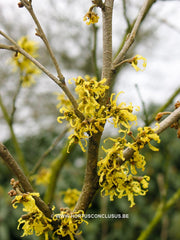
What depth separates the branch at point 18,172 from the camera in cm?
60

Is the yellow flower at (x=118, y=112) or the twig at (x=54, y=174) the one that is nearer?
the yellow flower at (x=118, y=112)

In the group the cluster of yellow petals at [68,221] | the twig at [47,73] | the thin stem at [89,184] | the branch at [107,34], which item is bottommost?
the cluster of yellow petals at [68,221]

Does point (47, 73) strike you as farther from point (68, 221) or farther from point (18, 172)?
point (68, 221)

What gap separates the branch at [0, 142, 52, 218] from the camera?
23.5 inches

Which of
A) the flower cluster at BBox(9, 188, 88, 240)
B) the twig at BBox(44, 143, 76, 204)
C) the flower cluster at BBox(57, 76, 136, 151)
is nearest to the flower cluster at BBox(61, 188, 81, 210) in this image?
the twig at BBox(44, 143, 76, 204)

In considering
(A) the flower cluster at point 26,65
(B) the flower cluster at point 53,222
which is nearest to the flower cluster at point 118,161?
(B) the flower cluster at point 53,222

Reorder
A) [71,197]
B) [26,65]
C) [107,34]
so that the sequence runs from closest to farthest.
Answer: [107,34], [71,197], [26,65]

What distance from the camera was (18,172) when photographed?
0.61m

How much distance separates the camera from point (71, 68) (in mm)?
7262

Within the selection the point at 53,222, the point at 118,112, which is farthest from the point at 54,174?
the point at 118,112

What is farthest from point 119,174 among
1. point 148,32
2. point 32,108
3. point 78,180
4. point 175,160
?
point 32,108

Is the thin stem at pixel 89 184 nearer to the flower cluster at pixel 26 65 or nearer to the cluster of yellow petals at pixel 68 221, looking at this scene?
the cluster of yellow petals at pixel 68 221

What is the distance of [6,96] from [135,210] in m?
3.46

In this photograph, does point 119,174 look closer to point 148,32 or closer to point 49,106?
point 148,32
